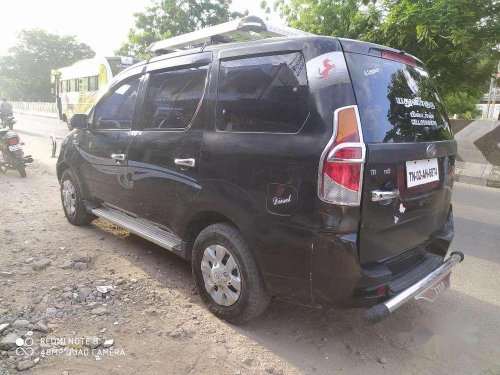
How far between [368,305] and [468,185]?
26.1 feet

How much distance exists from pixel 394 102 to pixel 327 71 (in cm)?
54

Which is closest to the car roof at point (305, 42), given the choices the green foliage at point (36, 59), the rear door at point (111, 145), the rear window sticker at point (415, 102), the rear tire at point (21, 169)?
the rear window sticker at point (415, 102)

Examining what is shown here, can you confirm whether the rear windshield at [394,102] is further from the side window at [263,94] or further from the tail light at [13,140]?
the tail light at [13,140]

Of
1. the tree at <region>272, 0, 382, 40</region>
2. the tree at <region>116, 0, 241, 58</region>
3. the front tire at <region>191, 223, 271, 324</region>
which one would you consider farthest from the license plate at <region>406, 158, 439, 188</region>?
the tree at <region>116, 0, 241, 58</region>

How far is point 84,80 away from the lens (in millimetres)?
18562

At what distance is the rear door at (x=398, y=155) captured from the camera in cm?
226

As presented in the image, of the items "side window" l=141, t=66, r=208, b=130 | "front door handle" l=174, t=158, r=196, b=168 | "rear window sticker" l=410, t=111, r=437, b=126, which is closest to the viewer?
"rear window sticker" l=410, t=111, r=437, b=126

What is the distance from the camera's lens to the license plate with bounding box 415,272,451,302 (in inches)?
98.3

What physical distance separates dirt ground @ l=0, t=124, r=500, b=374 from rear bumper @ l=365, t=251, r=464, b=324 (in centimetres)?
47

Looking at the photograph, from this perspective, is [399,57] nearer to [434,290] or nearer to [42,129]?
[434,290]

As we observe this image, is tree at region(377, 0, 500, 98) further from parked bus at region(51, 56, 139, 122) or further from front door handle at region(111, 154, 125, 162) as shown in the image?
parked bus at region(51, 56, 139, 122)

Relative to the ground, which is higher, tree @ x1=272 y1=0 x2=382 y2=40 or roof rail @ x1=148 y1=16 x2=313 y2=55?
tree @ x1=272 y1=0 x2=382 y2=40

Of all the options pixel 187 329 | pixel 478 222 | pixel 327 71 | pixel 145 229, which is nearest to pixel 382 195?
pixel 327 71

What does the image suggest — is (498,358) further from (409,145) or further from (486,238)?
(486,238)
